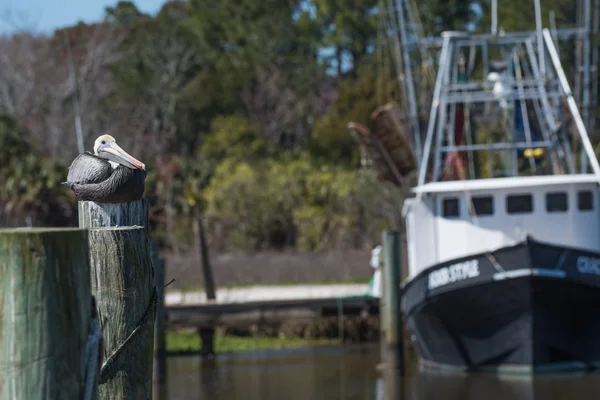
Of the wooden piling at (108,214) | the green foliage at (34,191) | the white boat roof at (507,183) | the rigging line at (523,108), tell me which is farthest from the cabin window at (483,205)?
the green foliage at (34,191)

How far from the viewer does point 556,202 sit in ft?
53.1

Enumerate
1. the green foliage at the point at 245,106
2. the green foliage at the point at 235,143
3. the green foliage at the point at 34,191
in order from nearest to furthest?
the green foliage at the point at 34,191
the green foliage at the point at 245,106
the green foliage at the point at 235,143

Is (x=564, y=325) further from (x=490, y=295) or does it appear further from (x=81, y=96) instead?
(x=81, y=96)

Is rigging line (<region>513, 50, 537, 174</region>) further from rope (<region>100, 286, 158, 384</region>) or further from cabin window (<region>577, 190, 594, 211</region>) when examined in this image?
rope (<region>100, 286, 158, 384</region>)

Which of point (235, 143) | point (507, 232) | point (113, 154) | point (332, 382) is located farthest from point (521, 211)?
point (235, 143)

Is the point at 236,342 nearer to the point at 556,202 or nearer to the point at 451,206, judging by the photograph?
the point at 451,206

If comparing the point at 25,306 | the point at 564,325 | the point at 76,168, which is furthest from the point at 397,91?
the point at 25,306

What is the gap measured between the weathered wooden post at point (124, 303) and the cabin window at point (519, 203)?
464 inches

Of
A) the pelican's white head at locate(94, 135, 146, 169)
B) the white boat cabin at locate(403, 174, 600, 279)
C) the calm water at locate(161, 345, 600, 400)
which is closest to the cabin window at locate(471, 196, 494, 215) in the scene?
the white boat cabin at locate(403, 174, 600, 279)

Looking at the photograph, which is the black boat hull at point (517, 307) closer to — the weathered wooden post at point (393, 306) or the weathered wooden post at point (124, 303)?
the weathered wooden post at point (393, 306)

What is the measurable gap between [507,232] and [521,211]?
38cm

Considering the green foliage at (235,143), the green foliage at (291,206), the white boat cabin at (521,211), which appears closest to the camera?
the white boat cabin at (521,211)

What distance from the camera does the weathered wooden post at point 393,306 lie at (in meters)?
16.4

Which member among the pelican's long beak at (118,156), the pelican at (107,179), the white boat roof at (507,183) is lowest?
the white boat roof at (507,183)
